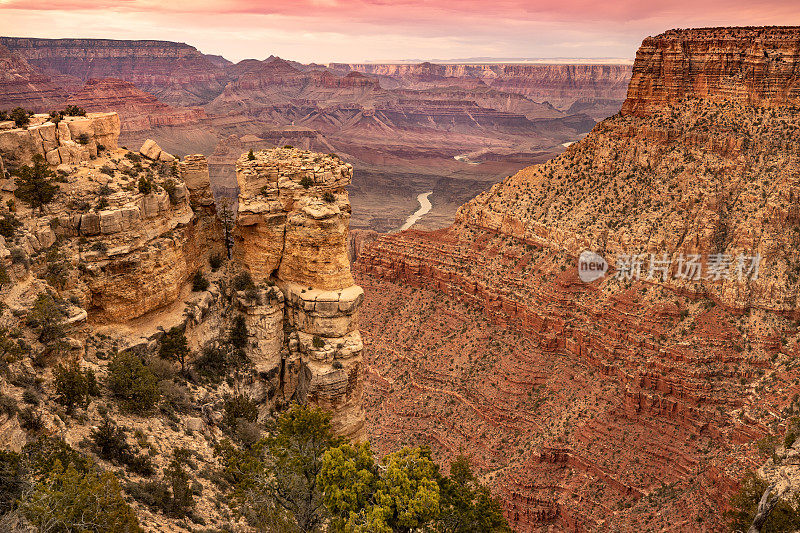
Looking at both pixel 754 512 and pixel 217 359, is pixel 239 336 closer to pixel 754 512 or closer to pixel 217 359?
pixel 217 359

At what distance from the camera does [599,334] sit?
69125 mm

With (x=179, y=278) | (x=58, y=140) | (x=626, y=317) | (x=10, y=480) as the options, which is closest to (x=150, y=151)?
(x=58, y=140)

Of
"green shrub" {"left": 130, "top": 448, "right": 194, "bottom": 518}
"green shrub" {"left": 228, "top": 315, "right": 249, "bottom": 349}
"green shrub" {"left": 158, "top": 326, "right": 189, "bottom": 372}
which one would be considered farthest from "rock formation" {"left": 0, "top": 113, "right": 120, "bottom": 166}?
"green shrub" {"left": 130, "top": 448, "right": 194, "bottom": 518}

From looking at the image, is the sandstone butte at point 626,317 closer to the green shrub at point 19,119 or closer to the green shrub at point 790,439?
the green shrub at point 790,439

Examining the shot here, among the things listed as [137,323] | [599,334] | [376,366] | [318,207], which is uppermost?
[318,207]

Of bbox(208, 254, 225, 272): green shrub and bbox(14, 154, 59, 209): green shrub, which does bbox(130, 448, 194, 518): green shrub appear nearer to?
bbox(14, 154, 59, 209): green shrub

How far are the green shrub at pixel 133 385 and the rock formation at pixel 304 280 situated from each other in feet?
29.2

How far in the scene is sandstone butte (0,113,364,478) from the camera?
→ 97.2 ft

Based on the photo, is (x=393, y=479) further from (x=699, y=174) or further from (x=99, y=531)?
(x=699, y=174)

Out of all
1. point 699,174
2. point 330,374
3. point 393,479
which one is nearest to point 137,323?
point 330,374

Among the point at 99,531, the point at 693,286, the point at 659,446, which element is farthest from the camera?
the point at 693,286

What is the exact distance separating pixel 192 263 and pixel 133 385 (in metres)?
10.9

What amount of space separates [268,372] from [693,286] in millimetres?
51291

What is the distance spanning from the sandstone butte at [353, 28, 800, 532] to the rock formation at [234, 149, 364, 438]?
3140 centimetres
